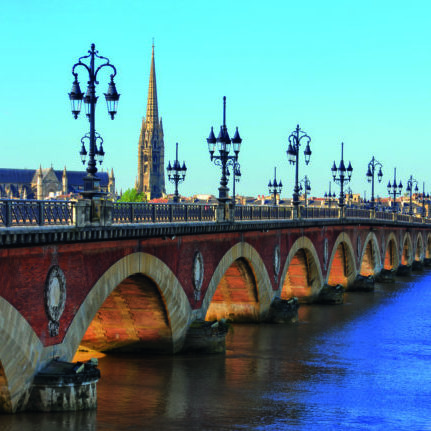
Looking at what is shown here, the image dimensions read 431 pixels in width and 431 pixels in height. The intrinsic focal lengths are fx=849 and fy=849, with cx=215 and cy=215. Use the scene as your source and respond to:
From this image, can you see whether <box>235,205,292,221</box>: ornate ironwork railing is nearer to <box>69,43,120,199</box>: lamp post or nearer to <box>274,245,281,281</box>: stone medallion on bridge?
<box>274,245,281,281</box>: stone medallion on bridge

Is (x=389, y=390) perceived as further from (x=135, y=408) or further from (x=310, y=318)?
(x=310, y=318)

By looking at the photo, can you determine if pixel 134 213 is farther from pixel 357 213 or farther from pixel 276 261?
pixel 357 213

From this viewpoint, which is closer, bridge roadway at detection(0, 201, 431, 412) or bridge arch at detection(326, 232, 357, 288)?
bridge roadway at detection(0, 201, 431, 412)

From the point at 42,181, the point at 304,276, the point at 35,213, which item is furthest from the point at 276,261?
the point at 42,181

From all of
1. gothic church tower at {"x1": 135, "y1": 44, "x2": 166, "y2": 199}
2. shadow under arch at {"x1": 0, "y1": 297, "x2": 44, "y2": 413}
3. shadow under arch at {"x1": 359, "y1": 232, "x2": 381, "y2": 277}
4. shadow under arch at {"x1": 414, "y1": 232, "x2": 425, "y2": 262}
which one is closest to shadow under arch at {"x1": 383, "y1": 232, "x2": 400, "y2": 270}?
shadow under arch at {"x1": 359, "y1": 232, "x2": 381, "y2": 277}

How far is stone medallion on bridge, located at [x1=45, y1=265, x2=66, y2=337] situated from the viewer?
1920cm

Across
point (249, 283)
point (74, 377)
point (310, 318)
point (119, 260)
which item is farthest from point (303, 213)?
point (74, 377)

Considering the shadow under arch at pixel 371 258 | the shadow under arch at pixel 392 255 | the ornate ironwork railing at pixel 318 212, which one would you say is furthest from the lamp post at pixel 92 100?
the shadow under arch at pixel 392 255

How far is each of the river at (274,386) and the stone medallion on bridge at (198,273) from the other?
7.78ft

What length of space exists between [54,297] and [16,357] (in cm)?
204

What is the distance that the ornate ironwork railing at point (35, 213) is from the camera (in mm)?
17203

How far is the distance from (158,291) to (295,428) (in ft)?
24.6

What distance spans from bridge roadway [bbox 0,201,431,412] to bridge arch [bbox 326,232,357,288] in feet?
18.9

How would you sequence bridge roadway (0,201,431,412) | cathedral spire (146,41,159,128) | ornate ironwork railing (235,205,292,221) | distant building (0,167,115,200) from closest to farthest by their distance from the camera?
bridge roadway (0,201,431,412)
ornate ironwork railing (235,205,292,221)
distant building (0,167,115,200)
cathedral spire (146,41,159,128)
